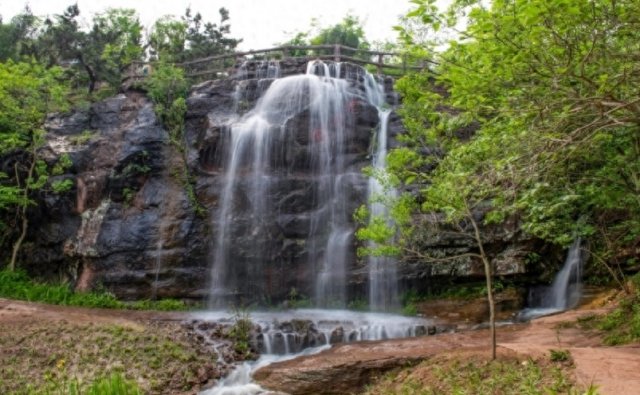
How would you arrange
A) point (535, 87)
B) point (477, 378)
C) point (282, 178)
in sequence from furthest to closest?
point (282, 178) < point (477, 378) < point (535, 87)

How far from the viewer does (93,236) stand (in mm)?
16328

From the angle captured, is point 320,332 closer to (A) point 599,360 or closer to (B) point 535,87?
(A) point 599,360

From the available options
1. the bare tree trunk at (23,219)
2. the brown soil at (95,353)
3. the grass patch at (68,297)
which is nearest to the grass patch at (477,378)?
the brown soil at (95,353)

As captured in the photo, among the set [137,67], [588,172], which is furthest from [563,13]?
[137,67]

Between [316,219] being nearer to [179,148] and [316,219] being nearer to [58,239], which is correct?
[179,148]

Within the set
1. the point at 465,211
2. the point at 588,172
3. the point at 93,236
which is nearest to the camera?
the point at 465,211

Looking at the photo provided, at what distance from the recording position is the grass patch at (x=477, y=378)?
19.0 feet

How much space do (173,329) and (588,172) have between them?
8420 millimetres

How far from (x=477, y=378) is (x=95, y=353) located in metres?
6.65

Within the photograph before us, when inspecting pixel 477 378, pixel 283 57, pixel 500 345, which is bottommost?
pixel 477 378

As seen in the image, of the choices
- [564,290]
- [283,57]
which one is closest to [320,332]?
[564,290]

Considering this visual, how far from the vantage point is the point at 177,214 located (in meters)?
16.7

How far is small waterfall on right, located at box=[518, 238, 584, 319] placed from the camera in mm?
13891

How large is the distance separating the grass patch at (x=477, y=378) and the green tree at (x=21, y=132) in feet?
42.7
